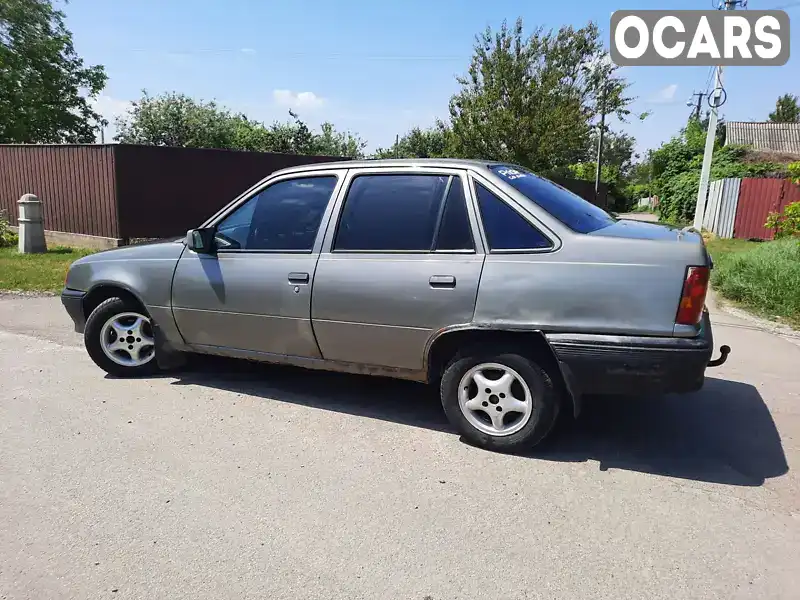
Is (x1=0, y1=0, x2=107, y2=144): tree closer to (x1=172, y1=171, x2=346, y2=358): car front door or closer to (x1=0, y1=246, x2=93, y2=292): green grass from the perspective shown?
(x1=0, y1=246, x2=93, y2=292): green grass

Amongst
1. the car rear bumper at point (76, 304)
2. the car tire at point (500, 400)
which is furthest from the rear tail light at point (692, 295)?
the car rear bumper at point (76, 304)

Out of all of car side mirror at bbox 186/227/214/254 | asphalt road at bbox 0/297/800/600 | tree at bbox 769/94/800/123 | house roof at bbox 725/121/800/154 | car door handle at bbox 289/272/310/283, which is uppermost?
tree at bbox 769/94/800/123

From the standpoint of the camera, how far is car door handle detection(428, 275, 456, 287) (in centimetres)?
365

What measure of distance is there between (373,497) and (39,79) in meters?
34.4

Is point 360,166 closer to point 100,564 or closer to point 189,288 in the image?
point 189,288

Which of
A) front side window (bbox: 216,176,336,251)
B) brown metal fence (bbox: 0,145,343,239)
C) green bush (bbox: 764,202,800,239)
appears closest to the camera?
front side window (bbox: 216,176,336,251)

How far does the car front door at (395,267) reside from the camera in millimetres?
3691

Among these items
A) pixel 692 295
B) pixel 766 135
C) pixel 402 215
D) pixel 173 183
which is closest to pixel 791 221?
pixel 692 295

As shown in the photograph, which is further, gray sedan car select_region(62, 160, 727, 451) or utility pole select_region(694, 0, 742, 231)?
utility pole select_region(694, 0, 742, 231)

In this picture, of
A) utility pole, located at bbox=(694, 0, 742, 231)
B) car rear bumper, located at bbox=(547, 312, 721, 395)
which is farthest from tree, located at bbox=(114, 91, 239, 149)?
car rear bumper, located at bbox=(547, 312, 721, 395)

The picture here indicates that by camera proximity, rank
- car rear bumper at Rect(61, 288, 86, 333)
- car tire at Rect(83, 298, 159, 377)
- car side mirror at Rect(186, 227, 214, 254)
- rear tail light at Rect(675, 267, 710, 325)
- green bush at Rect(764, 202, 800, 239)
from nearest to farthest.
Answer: rear tail light at Rect(675, 267, 710, 325), car side mirror at Rect(186, 227, 214, 254), car tire at Rect(83, 298, 159, 377), car rear bumper at Rect(61, 288, 86, 333), green bush at Rect(764, 202, 800, 239)

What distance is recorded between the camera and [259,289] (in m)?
4.28

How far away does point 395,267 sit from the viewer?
3838 mm

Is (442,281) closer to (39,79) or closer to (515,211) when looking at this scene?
(515,211)
